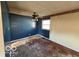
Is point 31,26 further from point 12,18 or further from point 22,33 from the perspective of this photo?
point 12,18

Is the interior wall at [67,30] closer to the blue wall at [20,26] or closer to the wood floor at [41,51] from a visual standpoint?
the wood floor at [41,51]

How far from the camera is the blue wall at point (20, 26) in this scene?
4.62m

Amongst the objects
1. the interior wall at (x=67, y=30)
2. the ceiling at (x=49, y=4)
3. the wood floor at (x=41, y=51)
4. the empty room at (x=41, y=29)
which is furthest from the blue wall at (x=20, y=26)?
the interior wall at (x=67, y=30)

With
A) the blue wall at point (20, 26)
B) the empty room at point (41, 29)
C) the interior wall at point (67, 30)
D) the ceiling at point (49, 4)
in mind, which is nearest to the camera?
the ceiling at point (49, 4)

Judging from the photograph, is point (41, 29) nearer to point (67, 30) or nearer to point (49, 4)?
point (67, 30)

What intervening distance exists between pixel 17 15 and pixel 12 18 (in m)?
0.49

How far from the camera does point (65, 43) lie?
3.97 metres

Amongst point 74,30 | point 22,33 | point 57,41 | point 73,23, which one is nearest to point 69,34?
point 74,30

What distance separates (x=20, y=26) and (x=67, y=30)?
3378 millimetres

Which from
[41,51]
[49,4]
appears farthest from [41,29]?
[49,4]

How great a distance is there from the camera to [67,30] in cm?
378

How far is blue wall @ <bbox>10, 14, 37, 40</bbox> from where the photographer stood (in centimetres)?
462

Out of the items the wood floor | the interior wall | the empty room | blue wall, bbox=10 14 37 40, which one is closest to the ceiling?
the empty room

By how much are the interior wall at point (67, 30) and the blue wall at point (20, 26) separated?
7.22 feet
